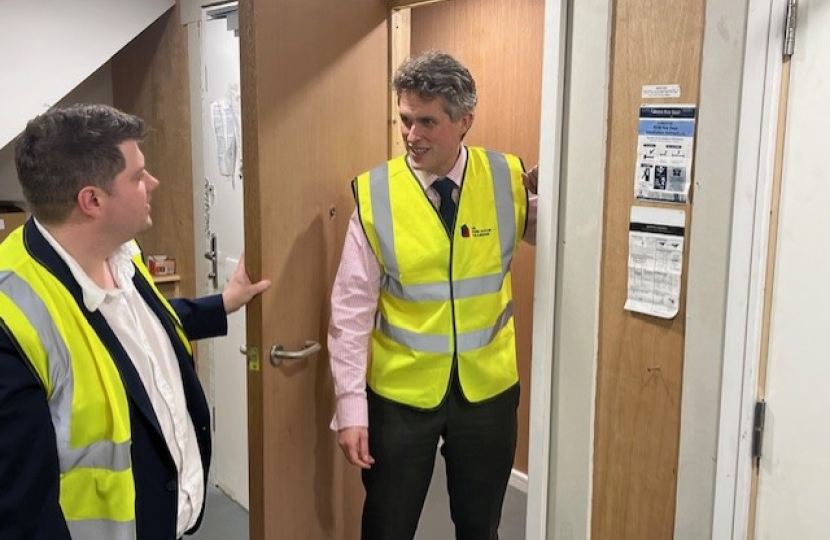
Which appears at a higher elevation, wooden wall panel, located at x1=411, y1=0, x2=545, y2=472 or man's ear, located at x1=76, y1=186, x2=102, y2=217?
wooden wall panel, located at x1=411, y1=0, x2=545, y2=472

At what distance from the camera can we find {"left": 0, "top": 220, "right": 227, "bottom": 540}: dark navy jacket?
A: 1.12 metres

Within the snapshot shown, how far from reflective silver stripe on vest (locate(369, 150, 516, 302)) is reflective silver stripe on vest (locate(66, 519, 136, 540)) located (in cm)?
78

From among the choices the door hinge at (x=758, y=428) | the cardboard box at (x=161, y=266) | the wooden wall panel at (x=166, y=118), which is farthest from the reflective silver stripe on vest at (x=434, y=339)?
the cardboard box at (x=161, y=266)

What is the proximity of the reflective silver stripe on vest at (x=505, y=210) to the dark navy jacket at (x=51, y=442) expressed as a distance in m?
0.78

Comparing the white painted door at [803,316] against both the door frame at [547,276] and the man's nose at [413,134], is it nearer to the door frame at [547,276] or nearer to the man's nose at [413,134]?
the door frame at [547,276]

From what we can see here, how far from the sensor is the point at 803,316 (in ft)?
4.41

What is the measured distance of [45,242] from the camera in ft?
4.18

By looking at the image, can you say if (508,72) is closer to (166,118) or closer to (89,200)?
(166,118)

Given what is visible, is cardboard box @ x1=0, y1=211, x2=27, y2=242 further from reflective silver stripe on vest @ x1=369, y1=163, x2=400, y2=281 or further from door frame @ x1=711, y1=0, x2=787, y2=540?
door frame @ x1=711, y1=0, x2=787, y2=540

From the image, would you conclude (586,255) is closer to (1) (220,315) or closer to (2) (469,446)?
(2) (469,446)

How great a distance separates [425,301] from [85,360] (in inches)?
30.8

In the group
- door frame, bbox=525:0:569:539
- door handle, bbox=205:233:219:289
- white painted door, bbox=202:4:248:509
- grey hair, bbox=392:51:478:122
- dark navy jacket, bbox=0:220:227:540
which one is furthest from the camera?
door handle, bbox=205:233:219:289

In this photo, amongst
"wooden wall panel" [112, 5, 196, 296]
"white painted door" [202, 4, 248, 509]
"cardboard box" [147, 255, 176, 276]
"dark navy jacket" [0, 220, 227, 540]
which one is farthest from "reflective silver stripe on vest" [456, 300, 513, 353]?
"cardboard box" [147, 255, 176, 276]

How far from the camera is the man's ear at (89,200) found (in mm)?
1281
